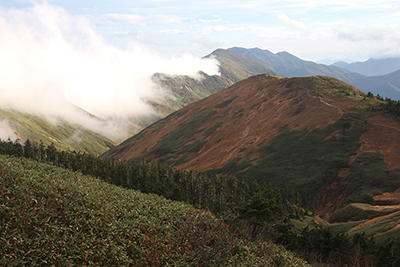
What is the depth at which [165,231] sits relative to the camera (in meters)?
25.7

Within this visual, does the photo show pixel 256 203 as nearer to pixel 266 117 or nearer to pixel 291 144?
pixel 291 144

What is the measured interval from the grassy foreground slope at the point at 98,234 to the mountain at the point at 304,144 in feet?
226

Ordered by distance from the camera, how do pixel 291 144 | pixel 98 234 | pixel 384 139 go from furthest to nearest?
pixel 291 144 < pixel 384 139 < pixel 98 234

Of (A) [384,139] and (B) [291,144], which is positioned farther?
(B) [291,144]

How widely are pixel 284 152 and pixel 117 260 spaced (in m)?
110

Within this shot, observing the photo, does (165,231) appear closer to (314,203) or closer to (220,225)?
(220,225)

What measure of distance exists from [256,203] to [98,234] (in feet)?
79.6

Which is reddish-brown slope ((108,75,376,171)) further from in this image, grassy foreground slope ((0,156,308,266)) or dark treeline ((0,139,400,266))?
grassy foreground slope ((0,156,308,266))

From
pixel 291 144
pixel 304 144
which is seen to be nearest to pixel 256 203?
pixel 304 144

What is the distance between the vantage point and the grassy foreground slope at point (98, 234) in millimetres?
18328

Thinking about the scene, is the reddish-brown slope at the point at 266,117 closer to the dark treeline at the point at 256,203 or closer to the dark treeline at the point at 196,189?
the dark treeline at the point at 196,189

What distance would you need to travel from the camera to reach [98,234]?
22.1 metres

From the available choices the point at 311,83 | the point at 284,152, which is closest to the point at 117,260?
the point at 284,152

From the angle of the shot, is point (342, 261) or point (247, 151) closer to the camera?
point (342, 261)
